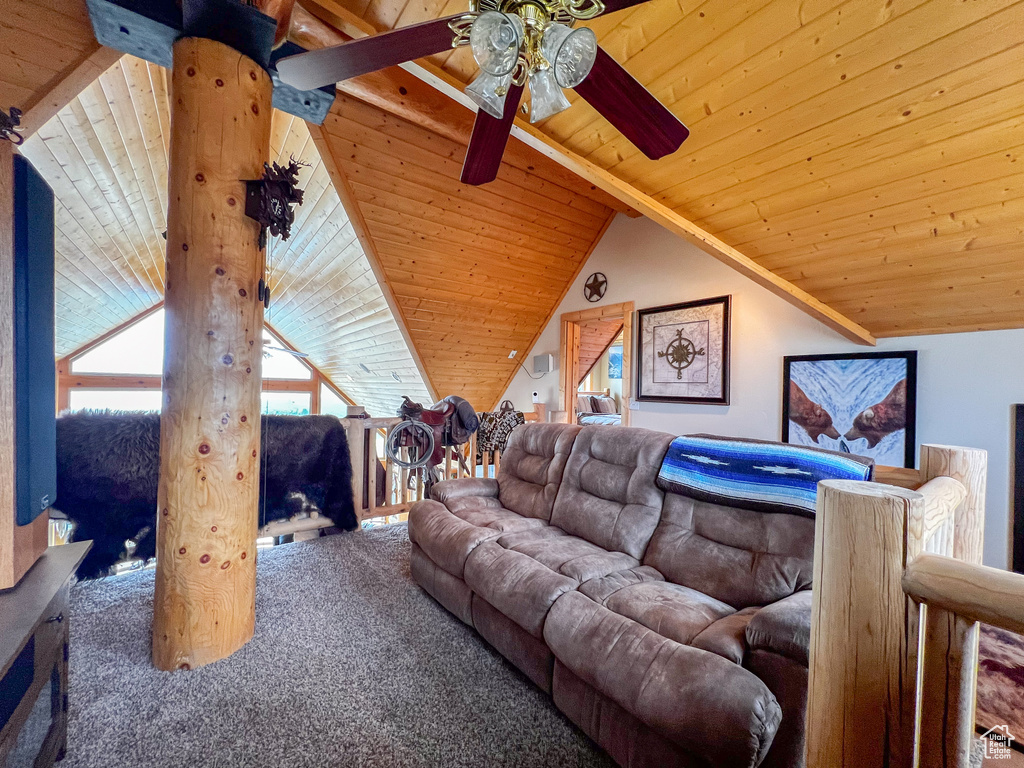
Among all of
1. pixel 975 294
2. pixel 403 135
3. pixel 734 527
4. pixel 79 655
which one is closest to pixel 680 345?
pixel 975 294

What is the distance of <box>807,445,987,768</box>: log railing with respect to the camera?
64 cm

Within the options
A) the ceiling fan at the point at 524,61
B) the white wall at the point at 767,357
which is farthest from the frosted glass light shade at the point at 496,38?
the white wall at the point at 767,357

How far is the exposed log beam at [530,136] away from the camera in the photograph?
246 centimetres

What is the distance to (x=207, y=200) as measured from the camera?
1.81m

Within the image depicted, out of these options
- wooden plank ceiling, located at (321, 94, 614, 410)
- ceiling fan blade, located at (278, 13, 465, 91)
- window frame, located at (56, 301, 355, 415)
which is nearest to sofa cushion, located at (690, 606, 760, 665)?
ceiling fan blade, located at (278, 13, 465, 91)

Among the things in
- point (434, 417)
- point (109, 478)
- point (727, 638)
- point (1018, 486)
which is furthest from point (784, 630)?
point (109, 478)

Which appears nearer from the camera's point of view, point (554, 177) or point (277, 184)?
point (277, 184)

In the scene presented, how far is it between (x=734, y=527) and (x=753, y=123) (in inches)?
73.9

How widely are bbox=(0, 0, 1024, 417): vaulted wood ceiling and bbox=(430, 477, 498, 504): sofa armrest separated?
2118 mm

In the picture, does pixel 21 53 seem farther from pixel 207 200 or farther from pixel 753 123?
pixel 753 123

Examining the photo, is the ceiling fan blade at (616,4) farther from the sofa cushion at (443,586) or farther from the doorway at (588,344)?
the doorway at (588,344)

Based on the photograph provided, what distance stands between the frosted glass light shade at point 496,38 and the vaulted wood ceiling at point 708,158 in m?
1.00

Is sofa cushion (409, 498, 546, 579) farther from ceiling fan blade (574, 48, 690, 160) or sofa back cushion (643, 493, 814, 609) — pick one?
ceiling fan blade (574, 48, 690, 160)

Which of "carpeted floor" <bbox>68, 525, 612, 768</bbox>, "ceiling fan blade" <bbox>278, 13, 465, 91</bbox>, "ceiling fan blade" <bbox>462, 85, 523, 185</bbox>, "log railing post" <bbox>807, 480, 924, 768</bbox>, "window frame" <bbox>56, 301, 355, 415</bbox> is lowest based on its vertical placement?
"carpeted floor" <bbox>68, 525, 612, 768</bbox>
